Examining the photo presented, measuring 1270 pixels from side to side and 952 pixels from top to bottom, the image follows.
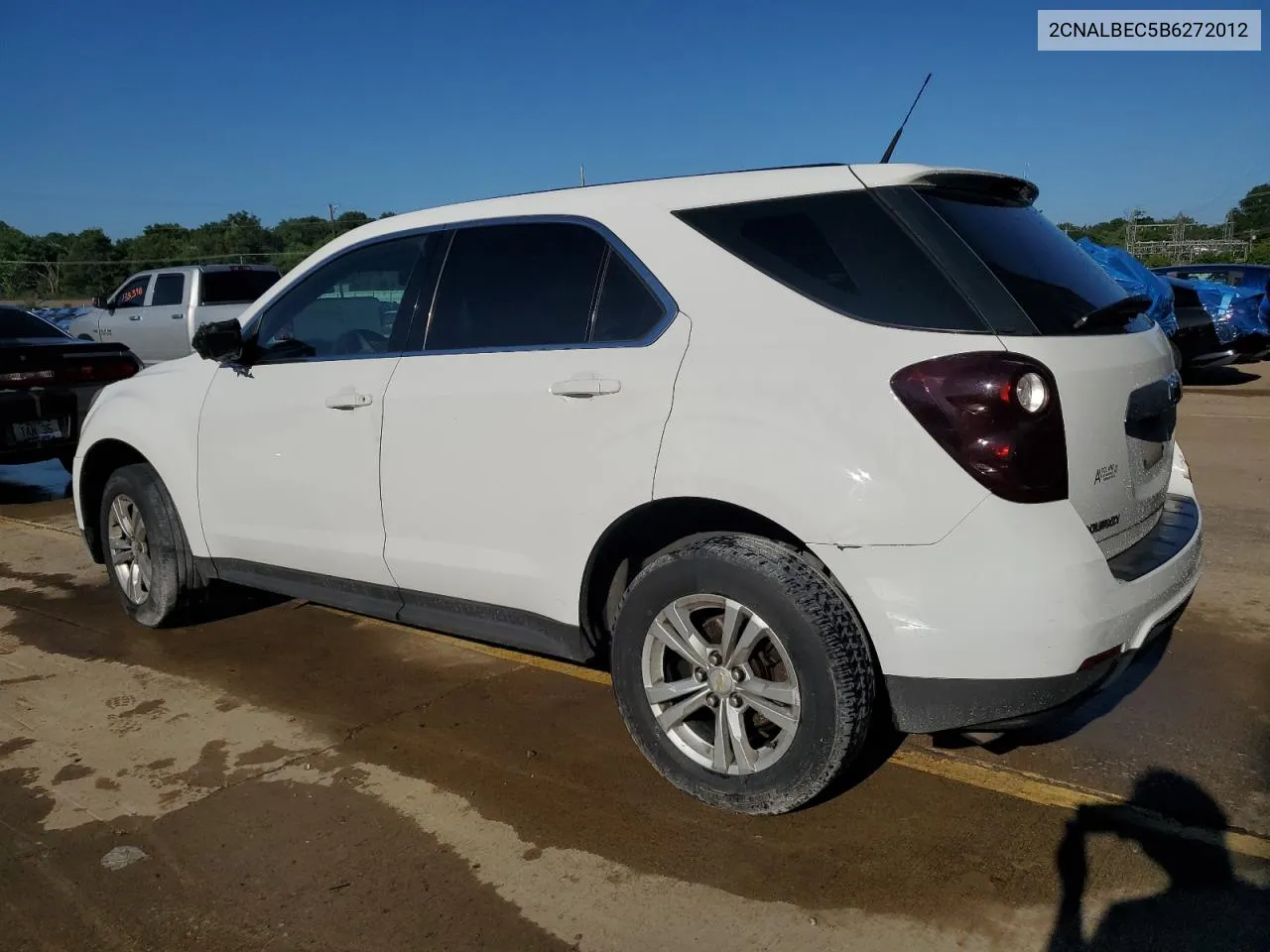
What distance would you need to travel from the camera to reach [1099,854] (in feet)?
9.24

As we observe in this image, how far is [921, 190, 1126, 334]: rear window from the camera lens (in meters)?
2.78

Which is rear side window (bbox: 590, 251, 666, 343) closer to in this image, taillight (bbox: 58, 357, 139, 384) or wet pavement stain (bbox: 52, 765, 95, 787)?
wet pavement stain (bbox: 52, 765, 95, 787)

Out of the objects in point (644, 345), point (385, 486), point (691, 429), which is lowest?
point (385, 486)

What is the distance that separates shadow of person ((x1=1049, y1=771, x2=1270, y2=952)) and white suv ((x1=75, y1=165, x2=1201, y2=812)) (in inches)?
19.6

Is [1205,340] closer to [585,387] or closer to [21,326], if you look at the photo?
[585,387]

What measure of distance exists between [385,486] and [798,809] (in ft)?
6.00

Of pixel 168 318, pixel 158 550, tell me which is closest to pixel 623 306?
pixel 158 550

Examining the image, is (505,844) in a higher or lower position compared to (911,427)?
lower

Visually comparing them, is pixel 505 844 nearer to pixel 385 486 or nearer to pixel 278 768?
pixel 278 768

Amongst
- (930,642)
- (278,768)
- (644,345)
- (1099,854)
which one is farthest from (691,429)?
(278,768)

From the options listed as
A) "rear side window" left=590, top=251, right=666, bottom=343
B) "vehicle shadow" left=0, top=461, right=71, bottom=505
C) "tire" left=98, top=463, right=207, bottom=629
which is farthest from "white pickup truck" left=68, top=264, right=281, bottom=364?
"rear side window" left=590, top=251, right=666, bottom=343

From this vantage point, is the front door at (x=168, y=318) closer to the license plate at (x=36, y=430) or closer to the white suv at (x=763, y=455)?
the license plate at (x=36, y=430)

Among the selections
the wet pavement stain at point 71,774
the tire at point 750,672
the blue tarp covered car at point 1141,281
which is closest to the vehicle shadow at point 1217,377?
the blue tarp covered car at point 1141,281

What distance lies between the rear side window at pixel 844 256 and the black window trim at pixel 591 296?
222mm
